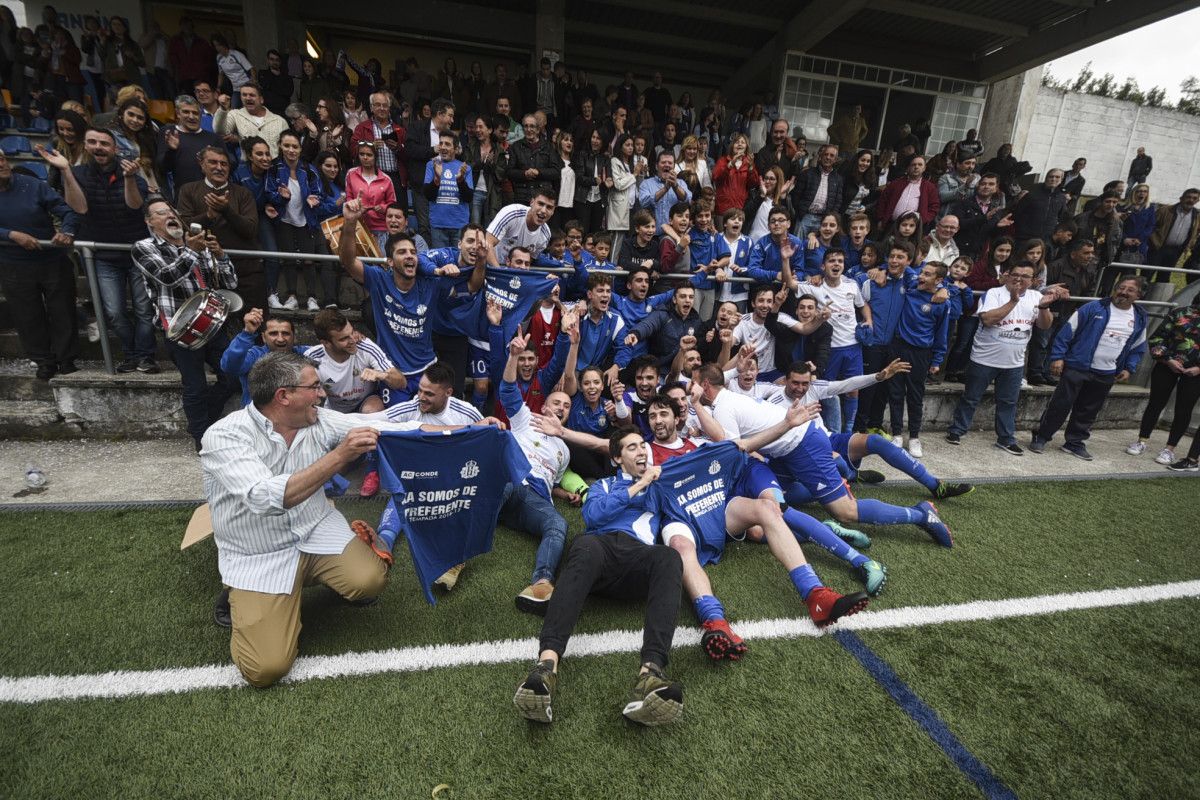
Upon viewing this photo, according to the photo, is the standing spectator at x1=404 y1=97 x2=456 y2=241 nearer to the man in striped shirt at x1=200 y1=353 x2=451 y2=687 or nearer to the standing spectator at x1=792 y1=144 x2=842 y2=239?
the man in striped shirt at x1=200 y1=353 x2=451 y2=687

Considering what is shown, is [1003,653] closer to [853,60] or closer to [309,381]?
[309,381]

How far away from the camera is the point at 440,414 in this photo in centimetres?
445

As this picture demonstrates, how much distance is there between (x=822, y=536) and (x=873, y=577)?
16.6 inches

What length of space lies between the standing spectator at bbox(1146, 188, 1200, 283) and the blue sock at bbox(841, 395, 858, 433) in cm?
788

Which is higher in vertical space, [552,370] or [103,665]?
→ [552,370]

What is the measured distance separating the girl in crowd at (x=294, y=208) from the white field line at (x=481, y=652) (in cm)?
476

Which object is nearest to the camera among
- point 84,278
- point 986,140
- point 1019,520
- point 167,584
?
point 167,584

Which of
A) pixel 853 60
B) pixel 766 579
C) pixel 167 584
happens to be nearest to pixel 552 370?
pixel 766 579

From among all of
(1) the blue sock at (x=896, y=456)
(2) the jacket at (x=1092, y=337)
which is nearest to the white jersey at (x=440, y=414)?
(1) the blue sock at (x=896, y=456)

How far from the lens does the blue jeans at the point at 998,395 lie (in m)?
7.18

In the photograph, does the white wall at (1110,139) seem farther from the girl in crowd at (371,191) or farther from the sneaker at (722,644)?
the sneaker at (722,644)

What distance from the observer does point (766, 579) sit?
4.12m

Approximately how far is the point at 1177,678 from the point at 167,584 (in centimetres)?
631

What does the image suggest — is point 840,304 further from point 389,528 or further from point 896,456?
point 389,528
